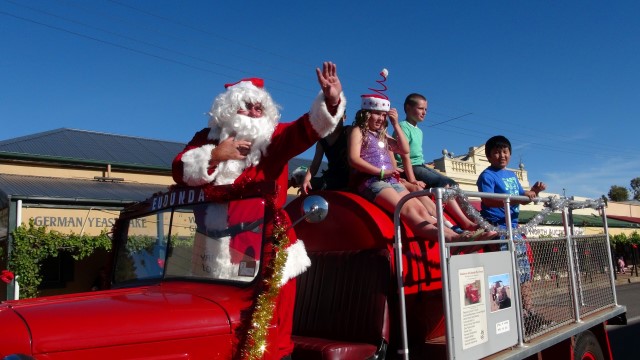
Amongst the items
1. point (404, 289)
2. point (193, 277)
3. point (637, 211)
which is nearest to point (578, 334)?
point (404, 289)

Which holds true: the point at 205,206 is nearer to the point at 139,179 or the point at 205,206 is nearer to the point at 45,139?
the point at 139,179

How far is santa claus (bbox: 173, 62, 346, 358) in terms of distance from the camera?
9.81 feet

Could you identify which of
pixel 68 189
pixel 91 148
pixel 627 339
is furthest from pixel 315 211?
pixel 91 148

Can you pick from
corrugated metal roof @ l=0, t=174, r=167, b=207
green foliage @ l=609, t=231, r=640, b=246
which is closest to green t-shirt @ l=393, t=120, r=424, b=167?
corrugated metal roof @ l=0, t=174, r=167, b=207

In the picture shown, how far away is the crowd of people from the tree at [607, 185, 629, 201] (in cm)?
6545

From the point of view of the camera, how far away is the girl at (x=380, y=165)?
3842mm

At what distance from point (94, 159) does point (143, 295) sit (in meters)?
14.5

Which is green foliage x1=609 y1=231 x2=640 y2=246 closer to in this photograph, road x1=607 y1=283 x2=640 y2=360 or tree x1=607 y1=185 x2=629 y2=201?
road x1=607 y1=283 x2=640 y2=360

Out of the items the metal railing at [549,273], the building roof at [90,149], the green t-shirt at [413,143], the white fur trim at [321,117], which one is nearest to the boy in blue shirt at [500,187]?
the metal railing at [549,273]

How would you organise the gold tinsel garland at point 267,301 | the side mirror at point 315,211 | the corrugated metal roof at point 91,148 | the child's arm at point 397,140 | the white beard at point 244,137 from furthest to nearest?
the corrugated metal roof at point 91,148 < the child's arm at point 397,140 < the white beard at point 244,137 < the side mirror at point 315,211 < the gold tinsel garland at point 267,301

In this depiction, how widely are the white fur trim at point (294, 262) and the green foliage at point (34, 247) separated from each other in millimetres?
9596

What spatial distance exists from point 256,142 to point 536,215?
230cm

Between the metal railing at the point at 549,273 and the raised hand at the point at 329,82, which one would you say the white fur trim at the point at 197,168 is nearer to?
the raised hand at the point at 329,82

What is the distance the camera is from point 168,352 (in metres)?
2.29
